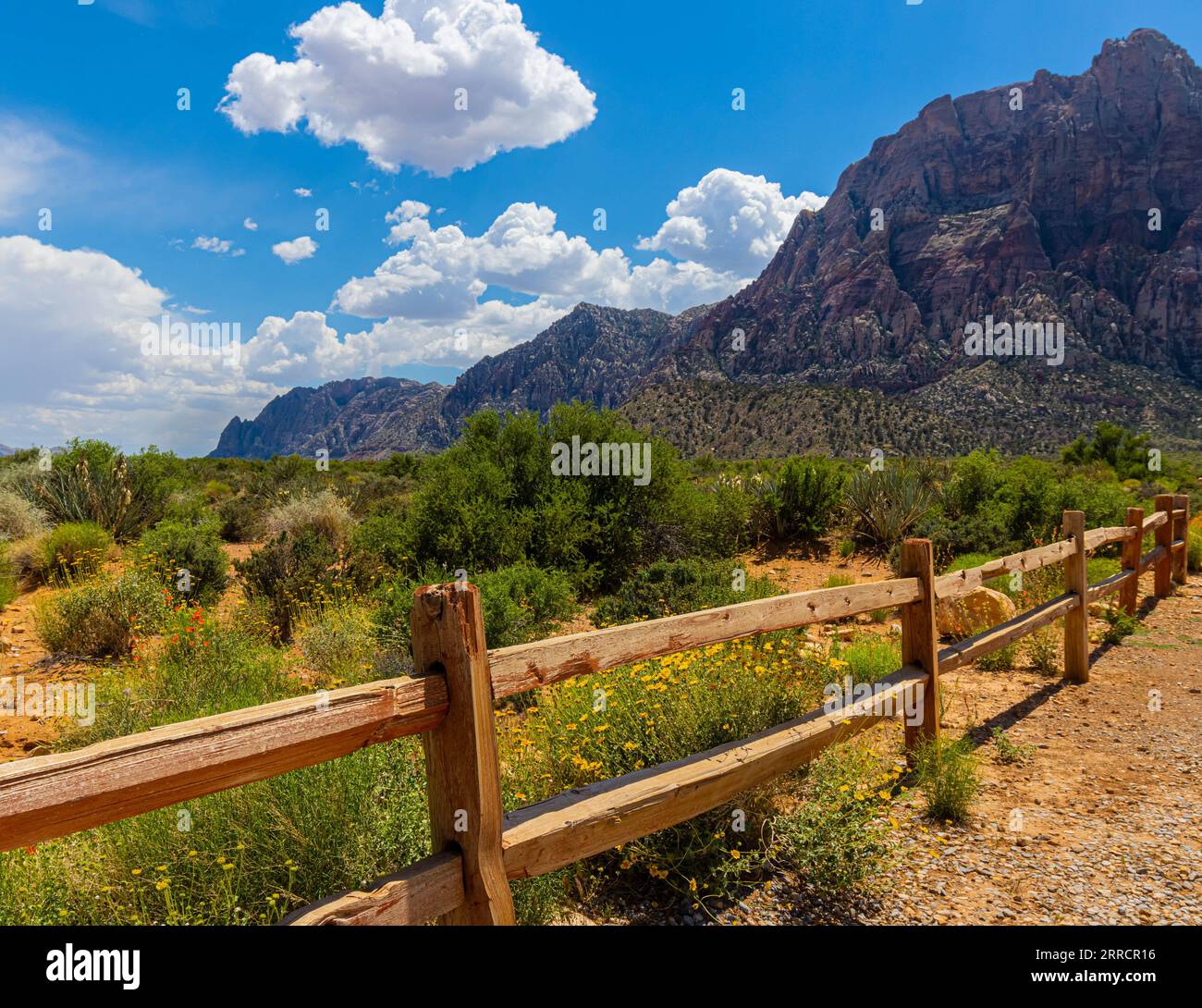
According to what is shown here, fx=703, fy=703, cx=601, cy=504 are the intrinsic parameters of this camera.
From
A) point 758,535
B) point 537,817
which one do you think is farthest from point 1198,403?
point 537,817

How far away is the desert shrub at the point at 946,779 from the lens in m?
3.95

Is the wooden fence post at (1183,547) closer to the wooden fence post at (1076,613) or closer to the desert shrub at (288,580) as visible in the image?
the wooden fence post at (1076,613)

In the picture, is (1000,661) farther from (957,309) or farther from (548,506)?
(957,309)

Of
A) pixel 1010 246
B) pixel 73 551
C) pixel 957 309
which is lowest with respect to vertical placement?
pixel 73 551

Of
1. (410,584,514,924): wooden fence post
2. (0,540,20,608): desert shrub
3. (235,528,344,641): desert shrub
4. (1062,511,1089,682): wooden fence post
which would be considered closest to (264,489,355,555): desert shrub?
(235,528,344,641): desert shrub

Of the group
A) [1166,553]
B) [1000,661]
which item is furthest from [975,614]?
[1166,553]

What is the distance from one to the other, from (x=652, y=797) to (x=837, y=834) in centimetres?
111

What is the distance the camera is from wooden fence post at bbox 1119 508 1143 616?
8547 millimetres

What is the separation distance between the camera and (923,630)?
181 inches

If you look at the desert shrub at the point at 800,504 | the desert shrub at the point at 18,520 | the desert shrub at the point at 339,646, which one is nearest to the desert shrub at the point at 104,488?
the desert shrub at the point at 18,520

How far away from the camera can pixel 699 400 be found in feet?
206

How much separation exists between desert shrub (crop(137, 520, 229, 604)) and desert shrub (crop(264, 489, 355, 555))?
11.0 feet

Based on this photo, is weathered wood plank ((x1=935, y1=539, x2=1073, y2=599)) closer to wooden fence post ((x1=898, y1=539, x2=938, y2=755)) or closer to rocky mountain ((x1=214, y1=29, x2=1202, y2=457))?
wooden fence post ((x1=898, y1=539, x2=938, y2=755))

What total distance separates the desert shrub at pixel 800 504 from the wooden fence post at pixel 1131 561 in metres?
6.44
